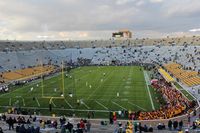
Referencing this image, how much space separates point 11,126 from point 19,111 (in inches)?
333

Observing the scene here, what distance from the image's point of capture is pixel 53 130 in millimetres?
23562

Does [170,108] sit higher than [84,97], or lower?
higher

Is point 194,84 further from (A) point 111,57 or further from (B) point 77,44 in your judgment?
(B) point 77,44

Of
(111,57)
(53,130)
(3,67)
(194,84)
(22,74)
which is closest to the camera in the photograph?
(53,130)

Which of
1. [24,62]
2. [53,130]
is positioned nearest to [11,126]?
[53,130]

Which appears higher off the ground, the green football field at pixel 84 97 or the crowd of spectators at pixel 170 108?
the crowd of spectators at pixel 170 108

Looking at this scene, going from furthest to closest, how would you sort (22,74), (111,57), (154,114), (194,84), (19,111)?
(111,57) → (22,74) → (194,84) → (19,111) → (154,114)

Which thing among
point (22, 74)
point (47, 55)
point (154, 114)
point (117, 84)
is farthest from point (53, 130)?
point (47, 55)

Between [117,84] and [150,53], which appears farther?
[150,53]

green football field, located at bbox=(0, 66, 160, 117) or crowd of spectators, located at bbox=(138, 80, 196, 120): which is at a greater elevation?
crowd of spectators, located at bbox=(138, 80, 196, 120)

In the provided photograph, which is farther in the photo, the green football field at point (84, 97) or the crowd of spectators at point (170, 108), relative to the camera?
the green football field at point (84, 97)

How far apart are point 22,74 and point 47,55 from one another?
144 ft

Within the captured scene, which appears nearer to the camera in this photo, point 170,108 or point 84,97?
point 170,108

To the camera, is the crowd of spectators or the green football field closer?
the crowd of spectators
